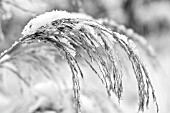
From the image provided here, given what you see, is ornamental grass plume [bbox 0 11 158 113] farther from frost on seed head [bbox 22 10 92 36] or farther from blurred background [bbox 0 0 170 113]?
blurred background [bbox 0 0 170 113]

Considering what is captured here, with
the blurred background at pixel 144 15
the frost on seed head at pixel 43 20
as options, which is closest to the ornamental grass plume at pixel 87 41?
the frost on seed head at pixel 43 20

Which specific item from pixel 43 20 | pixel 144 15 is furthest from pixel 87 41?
pixel 144 15

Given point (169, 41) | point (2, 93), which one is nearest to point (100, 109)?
point (2, 93)

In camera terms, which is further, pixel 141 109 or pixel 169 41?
pixel 169 41

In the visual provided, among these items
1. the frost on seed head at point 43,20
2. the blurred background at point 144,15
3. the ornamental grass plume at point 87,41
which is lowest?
the ornamental grass plume at point 87,41

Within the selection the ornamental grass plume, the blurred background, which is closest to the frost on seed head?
the ornamental grass plume

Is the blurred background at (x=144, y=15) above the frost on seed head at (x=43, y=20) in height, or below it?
above

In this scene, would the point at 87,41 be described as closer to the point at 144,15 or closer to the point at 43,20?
the point at 43,20

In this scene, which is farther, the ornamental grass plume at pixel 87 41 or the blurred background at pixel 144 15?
the blurred background at pixel 144 15

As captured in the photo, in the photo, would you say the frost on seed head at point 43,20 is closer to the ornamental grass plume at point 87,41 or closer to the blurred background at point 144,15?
the ornamental grass plume at point 87,41

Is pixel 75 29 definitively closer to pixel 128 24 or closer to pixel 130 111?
pixel 130 111

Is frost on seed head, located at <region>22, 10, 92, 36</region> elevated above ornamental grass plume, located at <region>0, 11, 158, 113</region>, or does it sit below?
above
